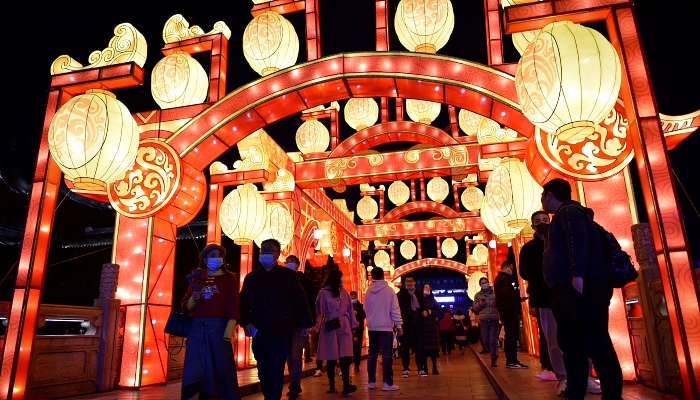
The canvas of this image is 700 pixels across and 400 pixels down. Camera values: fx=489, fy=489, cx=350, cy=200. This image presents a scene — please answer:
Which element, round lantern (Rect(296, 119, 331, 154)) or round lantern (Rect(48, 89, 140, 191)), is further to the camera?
round lantern (Rect(296, 119, 331, 154))

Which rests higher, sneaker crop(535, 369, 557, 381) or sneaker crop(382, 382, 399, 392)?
sneaker crop(535, 369, 557, 381)

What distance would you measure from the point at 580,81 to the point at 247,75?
12.9m

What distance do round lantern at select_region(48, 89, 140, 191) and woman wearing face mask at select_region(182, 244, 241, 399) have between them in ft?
6.90

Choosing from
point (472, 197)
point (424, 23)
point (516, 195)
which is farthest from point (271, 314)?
point (472, 197)

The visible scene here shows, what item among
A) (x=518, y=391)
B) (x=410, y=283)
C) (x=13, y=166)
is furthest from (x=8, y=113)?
(x=518, y=391)

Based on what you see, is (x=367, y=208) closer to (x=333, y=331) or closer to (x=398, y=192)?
(x=398, y=192)

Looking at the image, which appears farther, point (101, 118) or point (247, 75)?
point (247, 75)

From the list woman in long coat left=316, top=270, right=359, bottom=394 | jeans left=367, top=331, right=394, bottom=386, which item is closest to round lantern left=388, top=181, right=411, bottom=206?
jeans left=367, top=331, right=394, bottom=386

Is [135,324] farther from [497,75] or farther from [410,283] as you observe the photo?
[497,75]

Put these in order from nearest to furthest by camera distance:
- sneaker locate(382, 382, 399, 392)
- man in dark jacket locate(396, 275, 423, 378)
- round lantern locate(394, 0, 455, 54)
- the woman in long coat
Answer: the woman in long coat < sneaker locate(382, 382, 399, 392) < round lantern locate(394, 0, 455, 54) < man in dark jacket locate(396, 275, 423, 378)

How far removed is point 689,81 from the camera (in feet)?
36.8

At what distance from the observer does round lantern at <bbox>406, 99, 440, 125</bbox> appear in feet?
38.4

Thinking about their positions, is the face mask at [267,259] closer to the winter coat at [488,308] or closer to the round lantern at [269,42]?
the round lantern at [269,42]

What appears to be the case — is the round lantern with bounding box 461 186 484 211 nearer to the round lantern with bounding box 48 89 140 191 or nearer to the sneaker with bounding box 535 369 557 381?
the sneaker with bounding box 535 369 557 381
